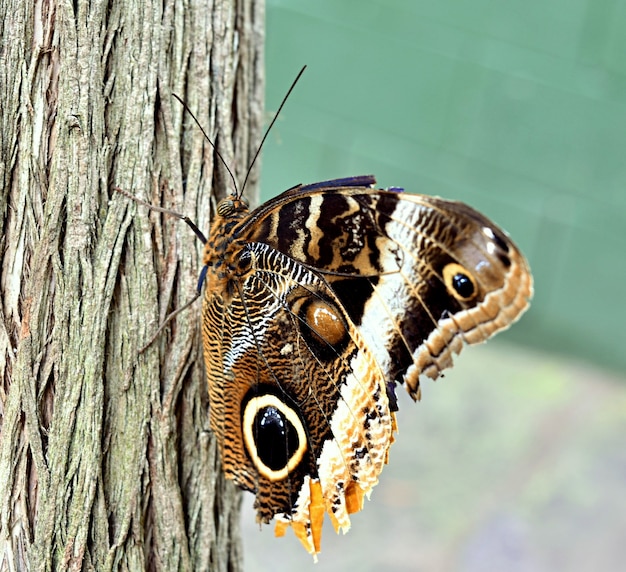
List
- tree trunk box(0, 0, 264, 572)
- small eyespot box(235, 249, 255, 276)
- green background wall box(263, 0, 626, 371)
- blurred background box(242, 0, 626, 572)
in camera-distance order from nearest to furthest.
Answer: tree trunk box(0, 0, 264, 572) < small eyespot box(235, 249, 255, 276) < blurred background box(242, 0, 626, 572) < green background wall box(263, 0, 626, 371)

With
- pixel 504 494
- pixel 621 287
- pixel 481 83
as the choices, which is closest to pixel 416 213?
pixel 504 494

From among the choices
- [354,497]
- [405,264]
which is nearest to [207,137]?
[405,264]

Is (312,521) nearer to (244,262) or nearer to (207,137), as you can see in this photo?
(244,262)

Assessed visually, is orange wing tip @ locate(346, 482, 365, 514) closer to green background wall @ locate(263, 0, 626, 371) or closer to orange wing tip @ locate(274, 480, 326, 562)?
orange wing tip @ locate(274, 480, 326, 562)

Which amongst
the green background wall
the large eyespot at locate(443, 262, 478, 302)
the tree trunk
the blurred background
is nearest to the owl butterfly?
the large eyespot at locate(443, 262, 478, 302)

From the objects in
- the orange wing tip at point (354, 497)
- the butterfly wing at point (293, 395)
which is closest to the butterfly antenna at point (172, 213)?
the butterfly wing at point (293, 395)

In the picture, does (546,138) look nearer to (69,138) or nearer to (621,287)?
(621,287)
